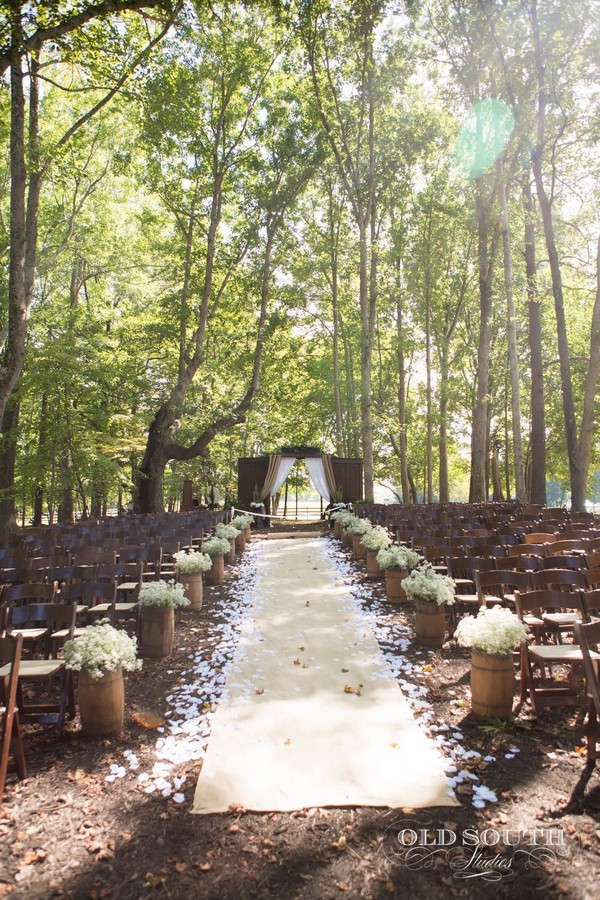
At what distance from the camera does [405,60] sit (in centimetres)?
1725

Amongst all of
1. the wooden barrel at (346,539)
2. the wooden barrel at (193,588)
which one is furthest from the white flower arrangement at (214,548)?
the wooden barrel at (346,539)

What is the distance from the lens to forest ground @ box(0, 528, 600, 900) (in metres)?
2.57

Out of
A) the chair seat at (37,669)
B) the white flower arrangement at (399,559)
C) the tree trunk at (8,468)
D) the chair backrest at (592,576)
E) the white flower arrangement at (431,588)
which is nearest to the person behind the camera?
the chair seat at (37,669)

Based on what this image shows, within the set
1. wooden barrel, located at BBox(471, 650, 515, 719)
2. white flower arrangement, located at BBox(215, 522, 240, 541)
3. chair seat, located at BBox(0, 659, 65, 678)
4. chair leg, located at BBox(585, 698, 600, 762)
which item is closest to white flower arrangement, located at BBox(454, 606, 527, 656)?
wooden barrel, located at BBox(471, 650, 515, 719)

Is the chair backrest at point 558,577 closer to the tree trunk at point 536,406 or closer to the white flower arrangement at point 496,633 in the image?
the white flower arrangement at point 496,633

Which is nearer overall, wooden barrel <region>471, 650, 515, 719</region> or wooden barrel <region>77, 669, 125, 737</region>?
wooden barrel <region>77, 669, 125, 737</region>

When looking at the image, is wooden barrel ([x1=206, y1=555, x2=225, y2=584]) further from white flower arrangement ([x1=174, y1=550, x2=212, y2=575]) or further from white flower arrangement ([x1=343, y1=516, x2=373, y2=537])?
white flower arrangement ([x1=343, y1=516, x2=373, y2=537])

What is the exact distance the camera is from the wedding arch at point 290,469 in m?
22.4

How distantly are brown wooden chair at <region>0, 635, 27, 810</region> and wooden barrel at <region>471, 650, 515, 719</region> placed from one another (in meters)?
3.17

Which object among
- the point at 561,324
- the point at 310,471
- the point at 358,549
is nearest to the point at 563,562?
the point at 358,549

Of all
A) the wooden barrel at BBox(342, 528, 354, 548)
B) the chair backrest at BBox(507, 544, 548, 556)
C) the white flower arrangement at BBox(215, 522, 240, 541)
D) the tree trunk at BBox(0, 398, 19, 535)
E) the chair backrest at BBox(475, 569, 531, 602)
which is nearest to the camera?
the chair backrest at BBox(475, 569, 531, 602)

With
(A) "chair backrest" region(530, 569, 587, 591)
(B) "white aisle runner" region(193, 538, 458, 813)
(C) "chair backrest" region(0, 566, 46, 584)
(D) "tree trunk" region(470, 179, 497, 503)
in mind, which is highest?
(D) "tree trunk" region(470, 179, 497, 503)

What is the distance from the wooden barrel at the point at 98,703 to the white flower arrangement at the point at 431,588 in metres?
3.22

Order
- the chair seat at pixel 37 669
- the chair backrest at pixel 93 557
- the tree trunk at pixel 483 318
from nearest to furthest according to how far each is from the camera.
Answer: the chair seat at pixel 37 669, the chair backrest at pixel 93 557, the tree trunk at pixel 483 318
